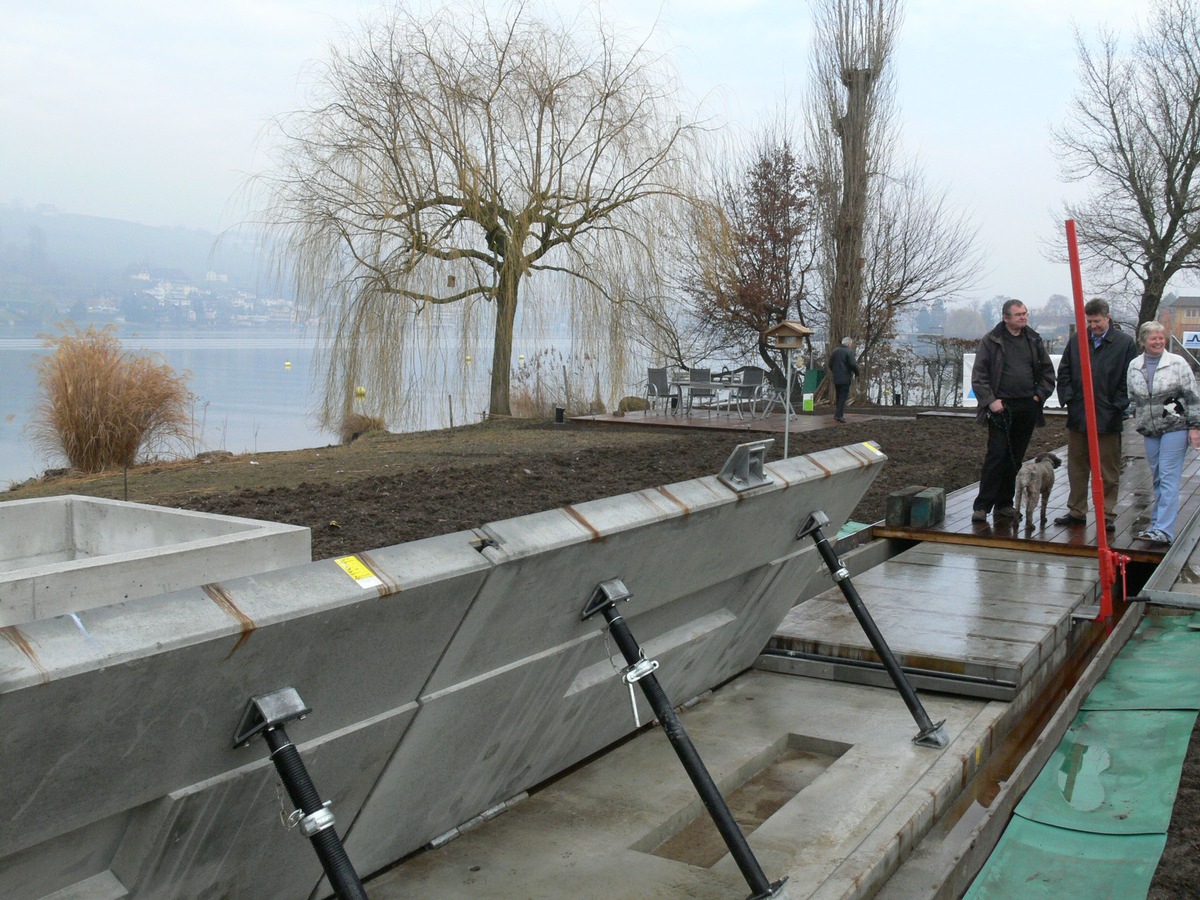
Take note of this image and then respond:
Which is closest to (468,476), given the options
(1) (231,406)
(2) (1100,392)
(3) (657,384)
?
(2) (1100,392)

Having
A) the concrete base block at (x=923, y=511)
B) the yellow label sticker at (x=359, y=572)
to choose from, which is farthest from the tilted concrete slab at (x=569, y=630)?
the concrete base block at (x=923, y=511)

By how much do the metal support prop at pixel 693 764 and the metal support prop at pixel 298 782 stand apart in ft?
3.23

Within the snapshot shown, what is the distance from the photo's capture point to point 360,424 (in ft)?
58.2

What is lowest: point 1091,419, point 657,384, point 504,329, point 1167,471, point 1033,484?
point 1033,484

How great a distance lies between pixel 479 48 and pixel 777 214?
13759mm

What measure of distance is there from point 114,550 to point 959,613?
14.4 feet

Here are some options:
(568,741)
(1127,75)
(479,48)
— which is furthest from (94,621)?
(1127,75)

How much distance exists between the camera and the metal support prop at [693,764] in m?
2.85

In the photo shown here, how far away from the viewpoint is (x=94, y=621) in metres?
1.82

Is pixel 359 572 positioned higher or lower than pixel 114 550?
higher

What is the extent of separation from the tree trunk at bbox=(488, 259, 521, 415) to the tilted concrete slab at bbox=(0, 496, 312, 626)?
13.5 meters

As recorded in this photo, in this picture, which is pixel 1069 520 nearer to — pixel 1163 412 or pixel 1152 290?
pixel 1163 412

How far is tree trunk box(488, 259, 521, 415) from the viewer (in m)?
18.6

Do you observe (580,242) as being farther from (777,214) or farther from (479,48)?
(777,214)
